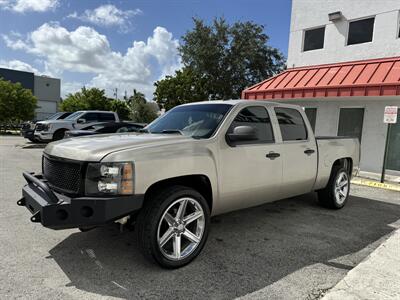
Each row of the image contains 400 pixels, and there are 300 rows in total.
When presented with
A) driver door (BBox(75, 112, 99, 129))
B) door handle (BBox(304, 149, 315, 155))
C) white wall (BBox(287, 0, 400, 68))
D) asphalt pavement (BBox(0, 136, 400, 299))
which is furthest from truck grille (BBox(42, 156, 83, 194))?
driver door (BBox(75, 112, 99, 129))

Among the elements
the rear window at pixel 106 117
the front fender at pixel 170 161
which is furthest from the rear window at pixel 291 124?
the rear window at pixel 106 117

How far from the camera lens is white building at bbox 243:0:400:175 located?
10305 millimetres

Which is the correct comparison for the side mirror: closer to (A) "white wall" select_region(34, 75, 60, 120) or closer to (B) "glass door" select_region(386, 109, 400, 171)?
(B) "glass door" select_region(386, 109, 400, 171)

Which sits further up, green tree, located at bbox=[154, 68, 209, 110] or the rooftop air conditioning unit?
the rooftop air conditioning unit

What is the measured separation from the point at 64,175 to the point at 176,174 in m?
1.15

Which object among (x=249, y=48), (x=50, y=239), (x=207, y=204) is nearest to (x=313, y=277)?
(x=207, y=204)

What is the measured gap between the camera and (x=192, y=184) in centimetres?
376

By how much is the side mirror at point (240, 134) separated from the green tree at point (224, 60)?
2358 centimetres

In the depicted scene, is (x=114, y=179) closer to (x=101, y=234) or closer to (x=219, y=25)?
(x=101, y=234)

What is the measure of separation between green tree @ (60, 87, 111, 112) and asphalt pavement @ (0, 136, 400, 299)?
4415 centimetres

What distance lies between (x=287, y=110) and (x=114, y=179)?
315cm

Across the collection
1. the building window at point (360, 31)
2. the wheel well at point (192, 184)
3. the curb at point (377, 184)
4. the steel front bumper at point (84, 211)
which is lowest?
the curb at point (377, 184)

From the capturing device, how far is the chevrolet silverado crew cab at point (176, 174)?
2996 millimetres

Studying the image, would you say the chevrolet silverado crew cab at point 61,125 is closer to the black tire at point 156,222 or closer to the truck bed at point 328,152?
the truck bed at point 328,152
